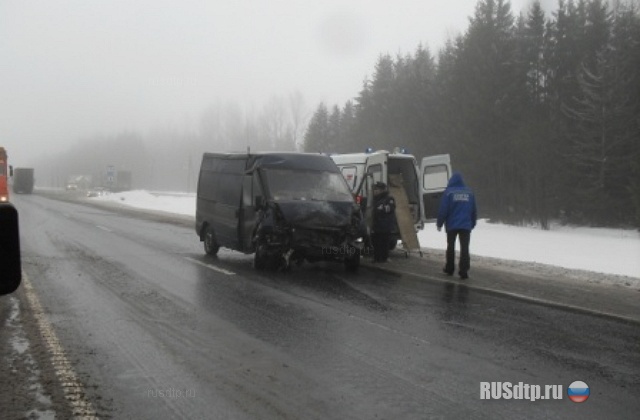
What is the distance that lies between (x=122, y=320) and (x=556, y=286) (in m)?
7.22

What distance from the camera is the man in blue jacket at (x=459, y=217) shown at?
10.4m

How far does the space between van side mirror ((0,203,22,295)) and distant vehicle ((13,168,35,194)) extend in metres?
72.7

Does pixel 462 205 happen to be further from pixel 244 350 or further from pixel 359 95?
pixel 359 95

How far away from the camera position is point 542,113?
3875cm

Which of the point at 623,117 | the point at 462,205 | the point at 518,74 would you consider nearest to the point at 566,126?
the point at 623,117

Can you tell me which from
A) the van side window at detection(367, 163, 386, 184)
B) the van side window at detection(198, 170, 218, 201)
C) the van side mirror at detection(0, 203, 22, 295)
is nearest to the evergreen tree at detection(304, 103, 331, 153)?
the van side window at detection(367, 163, 386, 184)

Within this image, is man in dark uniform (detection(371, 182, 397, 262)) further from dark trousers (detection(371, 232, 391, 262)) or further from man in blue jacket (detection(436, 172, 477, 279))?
man in blue jacket (detection(436, 172, 477, 279))

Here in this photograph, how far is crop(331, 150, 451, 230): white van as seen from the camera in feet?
49.4

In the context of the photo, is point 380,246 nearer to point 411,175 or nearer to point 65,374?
point 411,175

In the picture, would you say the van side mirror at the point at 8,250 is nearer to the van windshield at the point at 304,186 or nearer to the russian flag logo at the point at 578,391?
the russian flag logo at the point at 578,391

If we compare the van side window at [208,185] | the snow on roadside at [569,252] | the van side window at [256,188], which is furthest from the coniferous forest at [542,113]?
the van side window at [256,188]

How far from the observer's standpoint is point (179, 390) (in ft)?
14.8

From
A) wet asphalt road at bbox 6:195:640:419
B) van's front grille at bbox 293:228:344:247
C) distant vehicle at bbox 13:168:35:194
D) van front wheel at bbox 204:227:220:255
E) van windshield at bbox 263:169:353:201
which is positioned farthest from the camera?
distant vehicle at bbox 13:168:35:194

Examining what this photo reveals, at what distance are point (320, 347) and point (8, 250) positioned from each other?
401cm
